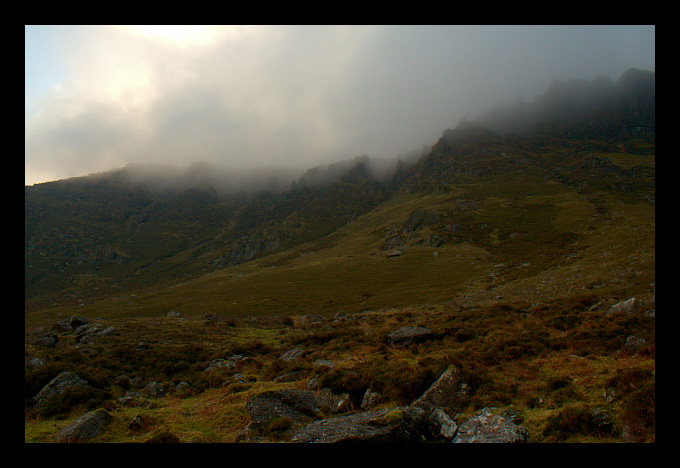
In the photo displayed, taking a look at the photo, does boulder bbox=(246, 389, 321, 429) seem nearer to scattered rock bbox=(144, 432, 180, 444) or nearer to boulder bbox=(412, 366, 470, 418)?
scattered rock bbox=(144, 432, 180, 444)

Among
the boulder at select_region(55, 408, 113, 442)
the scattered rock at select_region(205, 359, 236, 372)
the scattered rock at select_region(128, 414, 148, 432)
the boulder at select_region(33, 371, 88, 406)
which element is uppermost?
the boulder at select_region(55, 408, 113, 442)

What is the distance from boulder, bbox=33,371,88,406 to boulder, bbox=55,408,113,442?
5.10m

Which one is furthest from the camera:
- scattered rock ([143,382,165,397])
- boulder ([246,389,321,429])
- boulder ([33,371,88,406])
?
scattered rock ([143,382,165,397])

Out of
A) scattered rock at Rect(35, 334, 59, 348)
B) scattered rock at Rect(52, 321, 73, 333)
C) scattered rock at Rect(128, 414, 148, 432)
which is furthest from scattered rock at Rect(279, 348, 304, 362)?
scattered rock at Rect(52, 321, 73, 333)

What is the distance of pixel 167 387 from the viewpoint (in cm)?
1900

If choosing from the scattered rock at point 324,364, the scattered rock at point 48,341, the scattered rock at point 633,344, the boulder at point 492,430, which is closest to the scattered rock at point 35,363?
the scattered rock at point 48,341

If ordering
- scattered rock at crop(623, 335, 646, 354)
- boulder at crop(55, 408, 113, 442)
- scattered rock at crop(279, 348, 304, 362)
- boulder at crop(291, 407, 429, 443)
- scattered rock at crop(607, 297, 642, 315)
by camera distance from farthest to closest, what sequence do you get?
scattered rock at crop(279, 348, 304, 362), scattered rock at crop(607, 297, 642, 315), scattered rock at crop(623, 335, 646, 354), boulder at crop(55, 408, 113, 442), boulder at crop(291, 407, 429, 443)

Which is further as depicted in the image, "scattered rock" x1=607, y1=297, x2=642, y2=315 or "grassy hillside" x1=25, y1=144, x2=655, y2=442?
"scattered rock" x1=607, y1=297, x2=642, y2=315

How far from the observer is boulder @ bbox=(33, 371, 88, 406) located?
14.8 m

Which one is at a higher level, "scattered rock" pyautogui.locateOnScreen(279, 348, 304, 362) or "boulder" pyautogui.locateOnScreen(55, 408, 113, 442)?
"boulder" pyautogui.locateOnScreen(55, 408, 113, 442)
